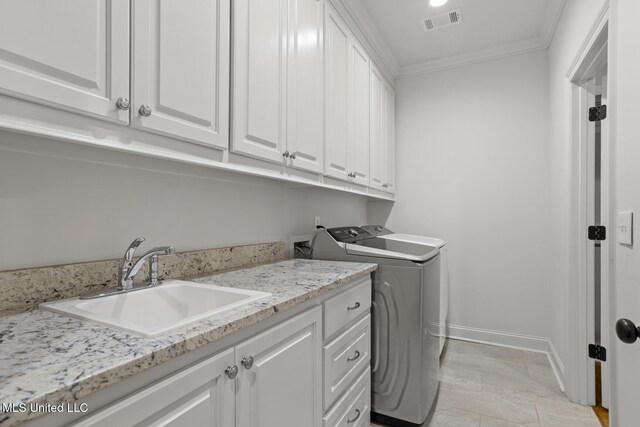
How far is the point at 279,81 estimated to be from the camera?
4.83ft

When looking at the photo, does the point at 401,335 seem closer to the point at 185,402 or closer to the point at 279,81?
the point at 185,402

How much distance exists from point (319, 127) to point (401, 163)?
70.7 inches

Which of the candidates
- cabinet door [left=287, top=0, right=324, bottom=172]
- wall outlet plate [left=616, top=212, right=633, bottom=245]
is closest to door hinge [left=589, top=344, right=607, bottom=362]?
wall outlet plate [left=616, top=212, right=633, bottom=245]

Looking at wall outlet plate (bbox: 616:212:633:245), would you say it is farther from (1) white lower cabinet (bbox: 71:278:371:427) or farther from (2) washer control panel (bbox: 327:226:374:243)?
(2) washer control panel (bbox: 327:226:374:243)

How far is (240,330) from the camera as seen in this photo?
842mm

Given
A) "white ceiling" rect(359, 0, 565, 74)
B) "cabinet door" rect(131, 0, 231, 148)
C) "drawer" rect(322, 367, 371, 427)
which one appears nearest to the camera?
"cabinet door" rect(131, 0, 231, 148)

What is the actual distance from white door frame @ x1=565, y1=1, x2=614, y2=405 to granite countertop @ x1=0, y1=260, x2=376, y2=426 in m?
1.90

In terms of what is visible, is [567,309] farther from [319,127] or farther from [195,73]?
[195,73]

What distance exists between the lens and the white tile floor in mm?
1848

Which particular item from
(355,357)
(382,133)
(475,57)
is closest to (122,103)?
(355,357)

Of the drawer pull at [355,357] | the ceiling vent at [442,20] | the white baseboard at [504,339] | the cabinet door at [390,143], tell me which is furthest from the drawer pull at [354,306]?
the ceiling vent at [442,20]

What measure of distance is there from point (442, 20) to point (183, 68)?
2292 mm

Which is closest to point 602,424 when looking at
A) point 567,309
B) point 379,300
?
point 567,309

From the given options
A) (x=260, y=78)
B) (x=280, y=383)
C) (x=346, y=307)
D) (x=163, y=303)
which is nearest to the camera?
(x=280, y=383)
